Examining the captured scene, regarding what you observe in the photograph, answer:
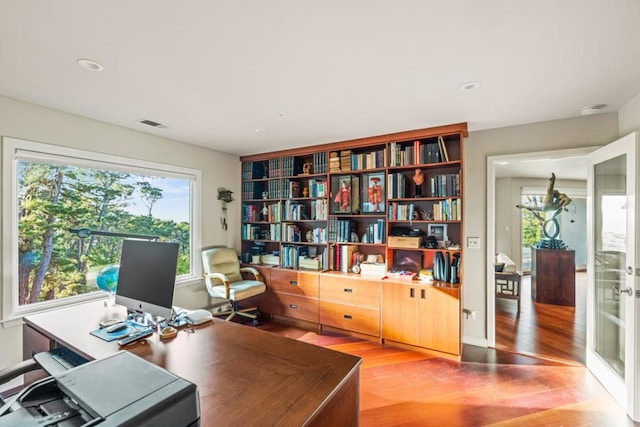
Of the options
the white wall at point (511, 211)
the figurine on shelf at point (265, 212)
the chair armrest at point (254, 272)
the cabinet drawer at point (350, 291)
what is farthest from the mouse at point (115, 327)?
the white wall at point (511, 211)

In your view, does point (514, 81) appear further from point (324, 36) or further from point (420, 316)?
point (420, 316)

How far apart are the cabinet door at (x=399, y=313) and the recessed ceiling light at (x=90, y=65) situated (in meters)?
3.01

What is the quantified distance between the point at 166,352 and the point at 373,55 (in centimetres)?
192

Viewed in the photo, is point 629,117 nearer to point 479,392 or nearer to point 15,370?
point 479,392

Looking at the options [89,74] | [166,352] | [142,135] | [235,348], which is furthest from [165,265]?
[142,135]

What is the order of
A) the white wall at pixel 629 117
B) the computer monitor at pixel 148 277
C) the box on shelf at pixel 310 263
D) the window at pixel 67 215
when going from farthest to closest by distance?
the box on shelf at pixel 310 263 → the window at pixel 67 215 → the white wall at pixel 629 117 → the computer monitor at pixel 148 277

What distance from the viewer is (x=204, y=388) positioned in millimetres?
1072

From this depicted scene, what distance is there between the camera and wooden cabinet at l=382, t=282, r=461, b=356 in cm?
289

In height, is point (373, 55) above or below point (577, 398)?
above

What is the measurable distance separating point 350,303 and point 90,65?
121 inches

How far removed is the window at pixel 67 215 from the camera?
243cm

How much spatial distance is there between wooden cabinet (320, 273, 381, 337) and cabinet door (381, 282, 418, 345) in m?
0.09

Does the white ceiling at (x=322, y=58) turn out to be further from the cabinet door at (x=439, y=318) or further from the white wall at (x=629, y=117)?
the cabinet door at (x=439, y=318)

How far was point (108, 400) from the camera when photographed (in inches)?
28.1
